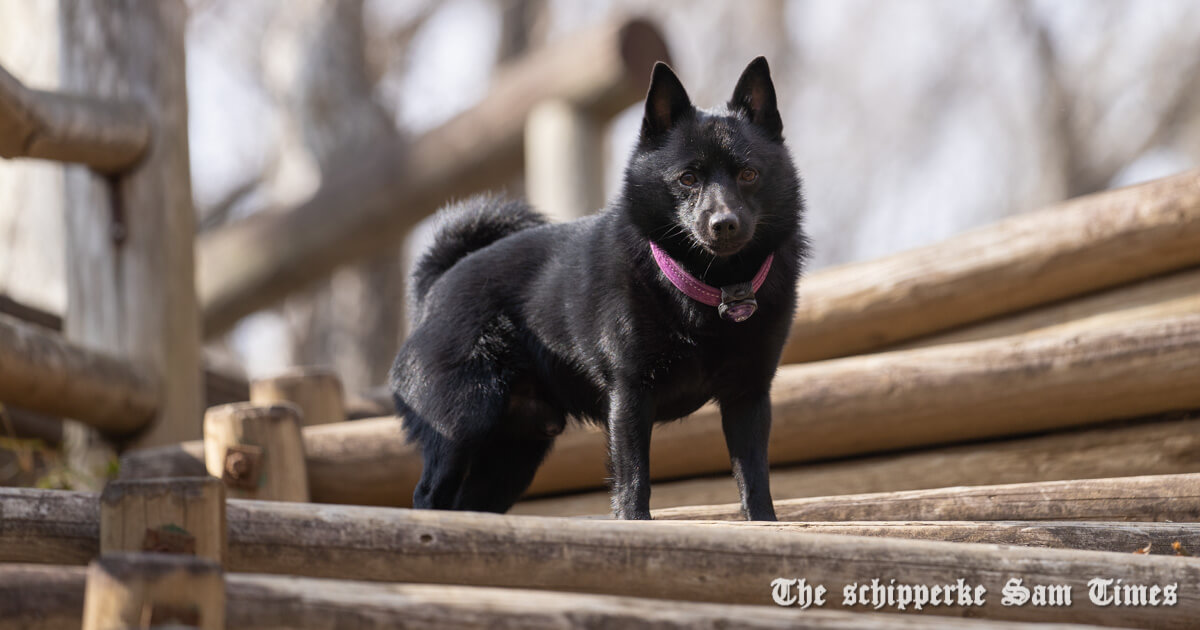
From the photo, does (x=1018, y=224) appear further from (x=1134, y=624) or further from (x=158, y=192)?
(x=158, y=192)

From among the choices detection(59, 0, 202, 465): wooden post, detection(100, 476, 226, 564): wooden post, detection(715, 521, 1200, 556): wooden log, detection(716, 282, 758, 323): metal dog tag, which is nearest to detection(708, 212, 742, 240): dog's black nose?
detection(716, 282, 758, 323): metal dog tag

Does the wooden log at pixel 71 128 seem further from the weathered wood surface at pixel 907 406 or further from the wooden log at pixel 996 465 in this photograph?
the wooden log at pixel 996 465

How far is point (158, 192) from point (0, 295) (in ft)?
2.47

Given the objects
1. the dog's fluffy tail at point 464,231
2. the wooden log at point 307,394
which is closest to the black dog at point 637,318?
the dog's fluffy tail at point 464,231

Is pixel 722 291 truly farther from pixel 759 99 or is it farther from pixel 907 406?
pixel 907 406

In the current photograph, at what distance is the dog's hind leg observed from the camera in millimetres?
3443

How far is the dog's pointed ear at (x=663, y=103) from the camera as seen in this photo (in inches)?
123

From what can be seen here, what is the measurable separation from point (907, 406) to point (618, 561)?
1.74 meters

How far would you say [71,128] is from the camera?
3.97 meters

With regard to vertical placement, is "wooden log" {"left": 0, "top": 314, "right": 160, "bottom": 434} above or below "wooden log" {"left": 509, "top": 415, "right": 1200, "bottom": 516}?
above

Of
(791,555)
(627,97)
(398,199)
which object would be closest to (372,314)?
(398,199)

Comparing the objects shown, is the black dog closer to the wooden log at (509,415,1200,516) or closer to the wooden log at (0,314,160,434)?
the wooden log at (509,415,1200,516)

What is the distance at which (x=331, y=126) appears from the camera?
9.38 metres

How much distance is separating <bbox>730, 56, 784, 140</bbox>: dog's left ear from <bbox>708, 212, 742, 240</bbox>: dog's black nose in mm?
440
